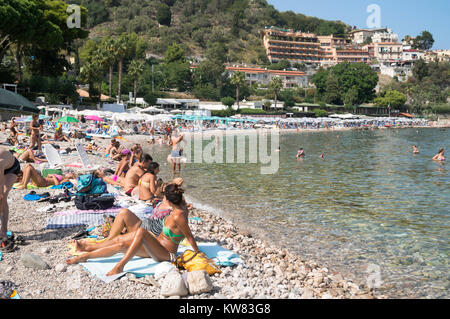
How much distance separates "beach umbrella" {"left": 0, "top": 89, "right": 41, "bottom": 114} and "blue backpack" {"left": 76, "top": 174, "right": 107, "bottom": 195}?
1.60 metres

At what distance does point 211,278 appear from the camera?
514 cm

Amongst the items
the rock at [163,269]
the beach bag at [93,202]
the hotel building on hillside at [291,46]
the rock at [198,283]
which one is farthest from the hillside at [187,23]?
the rock at [198,283]

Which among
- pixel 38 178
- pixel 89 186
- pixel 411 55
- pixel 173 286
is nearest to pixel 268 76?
pixel 411 55

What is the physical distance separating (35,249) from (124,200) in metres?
2.78

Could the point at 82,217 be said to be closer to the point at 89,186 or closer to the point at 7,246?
the point at 89,186

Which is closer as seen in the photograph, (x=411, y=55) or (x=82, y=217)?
(x=82, y=217)

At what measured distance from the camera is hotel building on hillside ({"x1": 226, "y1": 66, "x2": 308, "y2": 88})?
348 feet

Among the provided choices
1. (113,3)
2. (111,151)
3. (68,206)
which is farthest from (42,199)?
(113,3)

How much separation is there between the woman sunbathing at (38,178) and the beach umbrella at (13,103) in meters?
3.21

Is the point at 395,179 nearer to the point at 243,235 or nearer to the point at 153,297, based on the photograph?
the point at 243,235

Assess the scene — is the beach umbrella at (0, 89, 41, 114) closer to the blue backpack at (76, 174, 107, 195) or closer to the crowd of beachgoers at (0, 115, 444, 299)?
the crowd of beachgoers at (0, 115, 444, 299)

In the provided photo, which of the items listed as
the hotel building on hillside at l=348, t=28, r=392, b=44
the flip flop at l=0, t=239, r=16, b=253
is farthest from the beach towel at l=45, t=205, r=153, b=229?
the hotel building on hillside at l=348, t=28, r=392, b=44

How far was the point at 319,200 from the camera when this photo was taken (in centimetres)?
1189

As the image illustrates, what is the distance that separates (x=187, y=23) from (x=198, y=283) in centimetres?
14135
